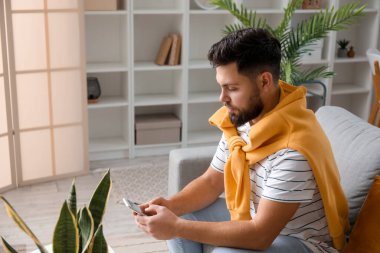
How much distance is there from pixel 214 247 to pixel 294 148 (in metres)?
0.43

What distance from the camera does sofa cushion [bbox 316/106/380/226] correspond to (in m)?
1.87

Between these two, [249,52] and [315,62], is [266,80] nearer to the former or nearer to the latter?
[249,52]

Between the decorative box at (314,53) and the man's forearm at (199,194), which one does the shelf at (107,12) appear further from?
the man's forearm at (199,194)

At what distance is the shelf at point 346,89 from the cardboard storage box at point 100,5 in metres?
2.03

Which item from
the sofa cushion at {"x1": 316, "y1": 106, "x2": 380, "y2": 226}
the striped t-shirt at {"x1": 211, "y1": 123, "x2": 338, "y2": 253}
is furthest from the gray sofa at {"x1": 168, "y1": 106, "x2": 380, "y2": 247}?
the striped t-shirt at {"x1": 211, "y1": 123, "x2": 338, "y2": 253}

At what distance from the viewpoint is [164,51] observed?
162 inches

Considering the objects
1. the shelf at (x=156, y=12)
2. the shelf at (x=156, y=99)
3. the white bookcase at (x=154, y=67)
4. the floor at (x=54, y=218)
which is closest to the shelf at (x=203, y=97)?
the white bookcase at (x=154, y=67)

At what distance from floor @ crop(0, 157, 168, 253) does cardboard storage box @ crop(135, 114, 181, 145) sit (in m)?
0.52

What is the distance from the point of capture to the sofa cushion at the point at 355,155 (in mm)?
1869

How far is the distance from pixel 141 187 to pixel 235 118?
1920 millimetres

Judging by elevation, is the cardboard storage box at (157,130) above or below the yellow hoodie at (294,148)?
below

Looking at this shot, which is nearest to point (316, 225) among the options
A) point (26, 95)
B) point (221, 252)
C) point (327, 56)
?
point (221, 252)

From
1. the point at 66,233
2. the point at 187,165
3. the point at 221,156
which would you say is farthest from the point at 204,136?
the point at 66,233

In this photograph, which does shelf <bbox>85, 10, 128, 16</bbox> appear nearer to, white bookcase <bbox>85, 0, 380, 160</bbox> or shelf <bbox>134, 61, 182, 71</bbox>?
white bookcase <bbox>85, 0, 380, 160</bbox>
